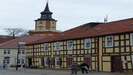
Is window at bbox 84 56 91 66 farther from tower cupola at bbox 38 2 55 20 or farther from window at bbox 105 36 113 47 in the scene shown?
tower cupola at bbox 38 2 55 20

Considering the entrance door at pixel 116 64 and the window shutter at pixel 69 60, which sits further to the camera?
the window shutter at pixel 69 60

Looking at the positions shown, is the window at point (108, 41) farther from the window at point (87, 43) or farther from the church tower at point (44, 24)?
the church tower at point (44, 24)

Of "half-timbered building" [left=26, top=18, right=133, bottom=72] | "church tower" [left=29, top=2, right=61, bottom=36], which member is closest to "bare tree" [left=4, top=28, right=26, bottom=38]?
"church tower" [left=29, top=2, right=61, bottom=36]

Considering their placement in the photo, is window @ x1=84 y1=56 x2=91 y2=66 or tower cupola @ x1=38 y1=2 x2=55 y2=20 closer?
window @ x1=84 y1=56 x2=91 y2=66

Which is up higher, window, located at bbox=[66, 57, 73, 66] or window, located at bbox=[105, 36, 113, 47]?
window, located at bbox=[105, 36, 113, 47]

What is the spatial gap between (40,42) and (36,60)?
3.82 m

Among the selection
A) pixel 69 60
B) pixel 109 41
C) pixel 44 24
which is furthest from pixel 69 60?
pixel 44 24

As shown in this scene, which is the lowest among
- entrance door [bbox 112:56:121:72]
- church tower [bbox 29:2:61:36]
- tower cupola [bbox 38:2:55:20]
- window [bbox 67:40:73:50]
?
entrance door [bbox 112:56:121:72]

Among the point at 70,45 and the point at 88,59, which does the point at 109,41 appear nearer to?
the point at 88,59

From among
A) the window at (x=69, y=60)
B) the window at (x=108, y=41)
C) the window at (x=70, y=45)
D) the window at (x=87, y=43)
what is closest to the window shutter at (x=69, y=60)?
the window at (x=69, y=60)

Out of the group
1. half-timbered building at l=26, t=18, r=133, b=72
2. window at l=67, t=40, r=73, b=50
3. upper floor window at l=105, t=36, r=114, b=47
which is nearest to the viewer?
half-timbered building at l=26, t=18, r=133, b=72

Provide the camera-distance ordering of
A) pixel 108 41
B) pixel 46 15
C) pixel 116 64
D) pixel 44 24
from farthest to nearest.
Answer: pixel 46 15, pixel 44 24, pixel 108 41, pixel 116 64

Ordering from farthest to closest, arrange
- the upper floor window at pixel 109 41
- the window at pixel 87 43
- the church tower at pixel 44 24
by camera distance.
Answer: the church tower at pixel 44 24 < the window at pixel 87 43 < the upper floor window at pixel 109 41

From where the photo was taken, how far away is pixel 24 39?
2864 inches
